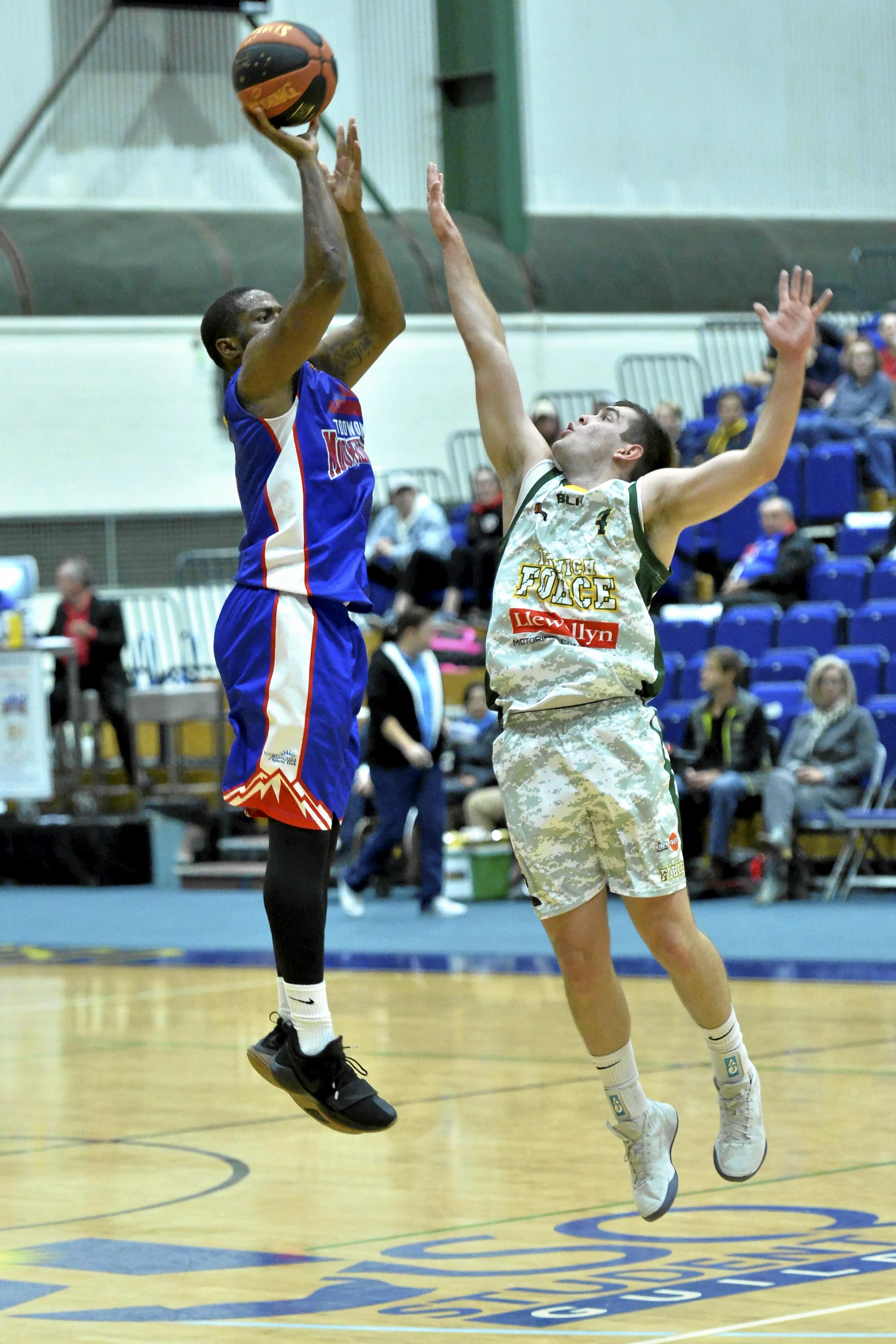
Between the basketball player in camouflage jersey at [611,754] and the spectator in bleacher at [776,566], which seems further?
the spectator in bleacher at [776,566]

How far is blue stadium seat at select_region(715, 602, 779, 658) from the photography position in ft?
46.2

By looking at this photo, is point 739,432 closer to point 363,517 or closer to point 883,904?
point 883,904

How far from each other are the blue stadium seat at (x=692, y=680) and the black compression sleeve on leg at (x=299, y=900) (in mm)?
9401

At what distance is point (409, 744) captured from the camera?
1247 cm

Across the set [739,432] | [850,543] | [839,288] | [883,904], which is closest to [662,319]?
[839,288]

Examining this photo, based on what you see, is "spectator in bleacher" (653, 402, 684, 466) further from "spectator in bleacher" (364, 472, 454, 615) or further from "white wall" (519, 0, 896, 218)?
"white wall" (519, 0, 896, 218)

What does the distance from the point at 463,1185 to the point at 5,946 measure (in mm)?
7119

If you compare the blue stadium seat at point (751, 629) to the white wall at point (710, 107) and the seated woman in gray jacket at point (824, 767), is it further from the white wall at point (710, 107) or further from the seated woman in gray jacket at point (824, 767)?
the white wall at point (710, 107)

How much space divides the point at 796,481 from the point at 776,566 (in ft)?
4.46

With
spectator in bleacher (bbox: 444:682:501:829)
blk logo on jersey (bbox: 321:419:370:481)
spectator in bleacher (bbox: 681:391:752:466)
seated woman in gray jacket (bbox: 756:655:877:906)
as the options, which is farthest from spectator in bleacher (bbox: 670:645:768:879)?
blk logo on jersey (bbox: 321:419:370:481)

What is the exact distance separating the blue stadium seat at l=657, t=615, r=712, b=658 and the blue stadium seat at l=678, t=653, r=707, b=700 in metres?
0.05

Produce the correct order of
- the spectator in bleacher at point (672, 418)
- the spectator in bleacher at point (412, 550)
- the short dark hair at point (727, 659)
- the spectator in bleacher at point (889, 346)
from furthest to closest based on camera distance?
the spectator in bleacher at point (412, 550) → the spectator in bleacher at point (672, 418) → the spectator in bleacher at point (889, 346) → the short dark hair at point (727, 659)

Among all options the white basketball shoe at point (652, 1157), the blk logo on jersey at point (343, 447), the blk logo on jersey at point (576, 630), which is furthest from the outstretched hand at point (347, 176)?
the white basketball shoe at point (652, 1157)

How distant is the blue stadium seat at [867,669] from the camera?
1313 cm
